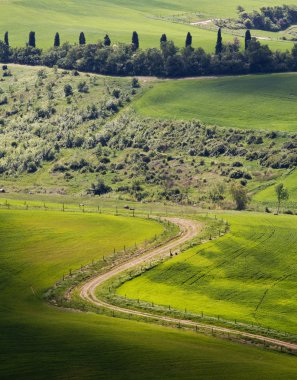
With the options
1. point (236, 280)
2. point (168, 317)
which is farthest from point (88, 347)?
point (236, 280)

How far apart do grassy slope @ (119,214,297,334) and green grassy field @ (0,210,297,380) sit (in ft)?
37.9

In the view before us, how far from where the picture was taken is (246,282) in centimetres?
13900

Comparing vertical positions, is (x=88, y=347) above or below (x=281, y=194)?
above

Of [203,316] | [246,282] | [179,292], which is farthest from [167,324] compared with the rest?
[246,282]

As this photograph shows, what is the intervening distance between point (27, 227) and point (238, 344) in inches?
2076

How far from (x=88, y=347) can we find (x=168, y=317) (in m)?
20.4

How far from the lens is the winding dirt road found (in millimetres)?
114375

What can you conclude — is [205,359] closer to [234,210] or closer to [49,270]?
[49,270]

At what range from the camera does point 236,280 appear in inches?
5492

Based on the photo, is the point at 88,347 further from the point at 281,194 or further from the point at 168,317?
the point at 281,194

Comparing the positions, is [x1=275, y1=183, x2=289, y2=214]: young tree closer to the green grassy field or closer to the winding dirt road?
the winding dirt road

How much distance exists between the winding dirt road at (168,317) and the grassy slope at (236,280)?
3987 mm

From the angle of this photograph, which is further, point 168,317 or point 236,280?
point 236,280

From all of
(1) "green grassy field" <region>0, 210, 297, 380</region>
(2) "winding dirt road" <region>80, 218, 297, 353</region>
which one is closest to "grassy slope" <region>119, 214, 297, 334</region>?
(2) "winding dirt road" <region>80, 218, 297, 353</region>
